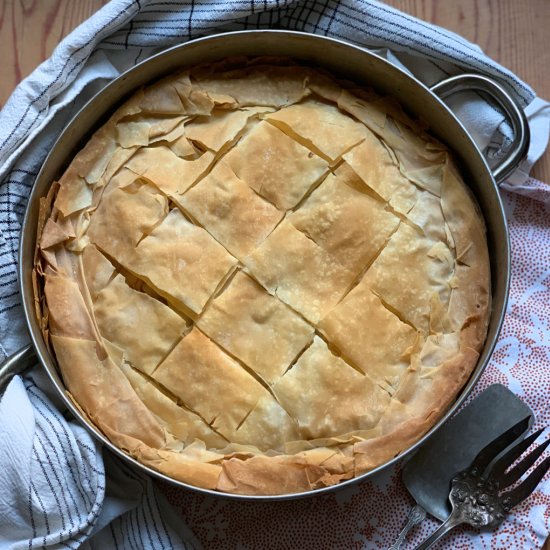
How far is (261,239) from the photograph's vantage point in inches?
55.9

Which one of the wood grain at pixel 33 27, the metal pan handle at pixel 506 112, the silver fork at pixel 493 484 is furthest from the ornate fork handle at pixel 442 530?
the wood grain at pixel 33 27

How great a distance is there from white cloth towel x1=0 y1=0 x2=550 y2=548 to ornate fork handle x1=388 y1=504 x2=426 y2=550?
0.44 metres

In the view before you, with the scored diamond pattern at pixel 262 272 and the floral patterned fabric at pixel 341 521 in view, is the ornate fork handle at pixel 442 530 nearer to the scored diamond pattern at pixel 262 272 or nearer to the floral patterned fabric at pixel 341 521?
the floral patterned fabric at pixel 341 521

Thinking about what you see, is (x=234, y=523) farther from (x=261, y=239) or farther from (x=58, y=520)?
(x=261, y=239)

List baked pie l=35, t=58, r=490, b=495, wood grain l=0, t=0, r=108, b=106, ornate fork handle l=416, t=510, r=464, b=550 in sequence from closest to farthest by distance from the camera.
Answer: baked pie l=35, t=58, r=490, b=495 < ornate fork handle l=416, t=510, r=464, b=550 < wood grain l=0, t=0, r=108, b=106

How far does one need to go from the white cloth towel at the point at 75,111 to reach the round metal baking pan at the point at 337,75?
2.0 inches

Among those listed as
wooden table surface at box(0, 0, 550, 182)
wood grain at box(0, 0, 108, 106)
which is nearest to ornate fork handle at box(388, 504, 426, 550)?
wooden table surface at box(0, 0, 550, 182)

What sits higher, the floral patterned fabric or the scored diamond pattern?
the scored diamond pattern

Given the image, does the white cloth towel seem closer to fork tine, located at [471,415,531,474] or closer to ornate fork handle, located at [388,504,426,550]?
ornate fork handle, located at [388,504,426,550]

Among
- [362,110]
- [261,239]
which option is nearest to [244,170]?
[261,239]

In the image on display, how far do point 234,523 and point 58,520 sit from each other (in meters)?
0.38

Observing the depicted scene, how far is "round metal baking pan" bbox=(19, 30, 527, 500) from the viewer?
1422 mm

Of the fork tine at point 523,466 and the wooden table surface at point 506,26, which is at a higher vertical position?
the wooden table surface at point 506,26

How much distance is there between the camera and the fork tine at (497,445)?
149 centimetres
